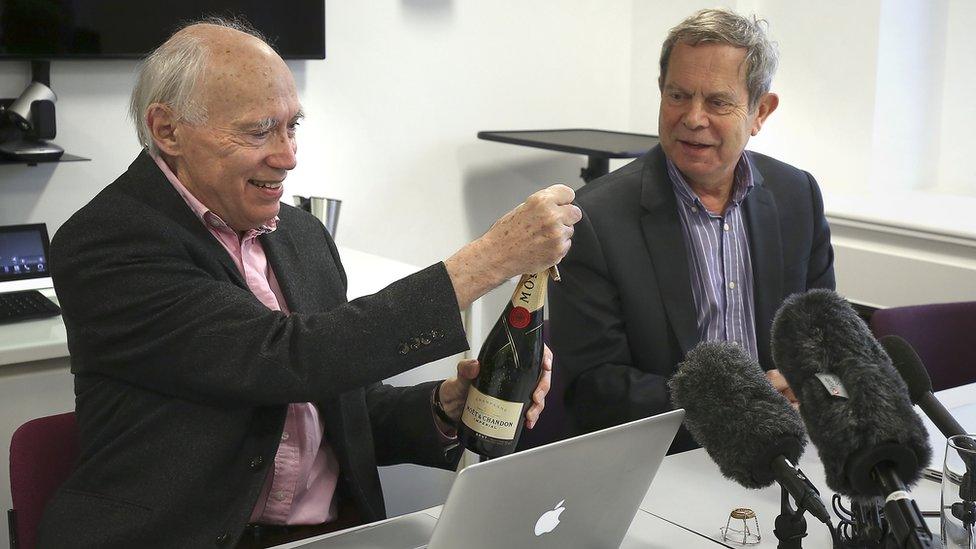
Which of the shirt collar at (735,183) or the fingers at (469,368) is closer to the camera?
the fingers at (469,368)

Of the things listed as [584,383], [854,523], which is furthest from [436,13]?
[854,523]

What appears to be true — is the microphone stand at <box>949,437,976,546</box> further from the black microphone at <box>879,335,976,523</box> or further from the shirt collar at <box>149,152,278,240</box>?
the shirt collar at <box>149,152,278,240</box>

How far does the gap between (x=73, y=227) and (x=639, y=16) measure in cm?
297

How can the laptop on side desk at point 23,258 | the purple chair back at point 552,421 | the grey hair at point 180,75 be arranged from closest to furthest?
the grey hair at point 180,75 < the purple chair back at point 552,421 < the laptop on side desk at point 23,258

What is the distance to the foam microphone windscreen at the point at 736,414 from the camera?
3.54 ft

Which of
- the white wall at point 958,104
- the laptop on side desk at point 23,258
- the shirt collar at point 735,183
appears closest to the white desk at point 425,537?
the shirt collar at point 735,183

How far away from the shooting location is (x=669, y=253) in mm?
2023

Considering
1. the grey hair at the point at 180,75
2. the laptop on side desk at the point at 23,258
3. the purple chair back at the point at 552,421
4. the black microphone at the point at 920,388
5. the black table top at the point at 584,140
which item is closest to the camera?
Answer: the black microphone at the point at 920,388

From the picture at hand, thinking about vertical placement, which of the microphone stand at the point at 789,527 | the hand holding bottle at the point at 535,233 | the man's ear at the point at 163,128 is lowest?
the microphone stand at the point at 789,527

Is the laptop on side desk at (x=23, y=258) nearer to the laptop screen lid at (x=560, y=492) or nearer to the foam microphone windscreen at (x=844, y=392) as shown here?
the laptop screen lid at (x=560, y=492)

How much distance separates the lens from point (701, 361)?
3.97ft

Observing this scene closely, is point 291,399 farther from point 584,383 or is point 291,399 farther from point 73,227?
point 584,383

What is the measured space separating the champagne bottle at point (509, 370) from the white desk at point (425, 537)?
13 cm

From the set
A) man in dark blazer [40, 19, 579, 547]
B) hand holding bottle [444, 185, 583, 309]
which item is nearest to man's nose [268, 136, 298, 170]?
man in dark blazer [40, 19, 579, 547]
